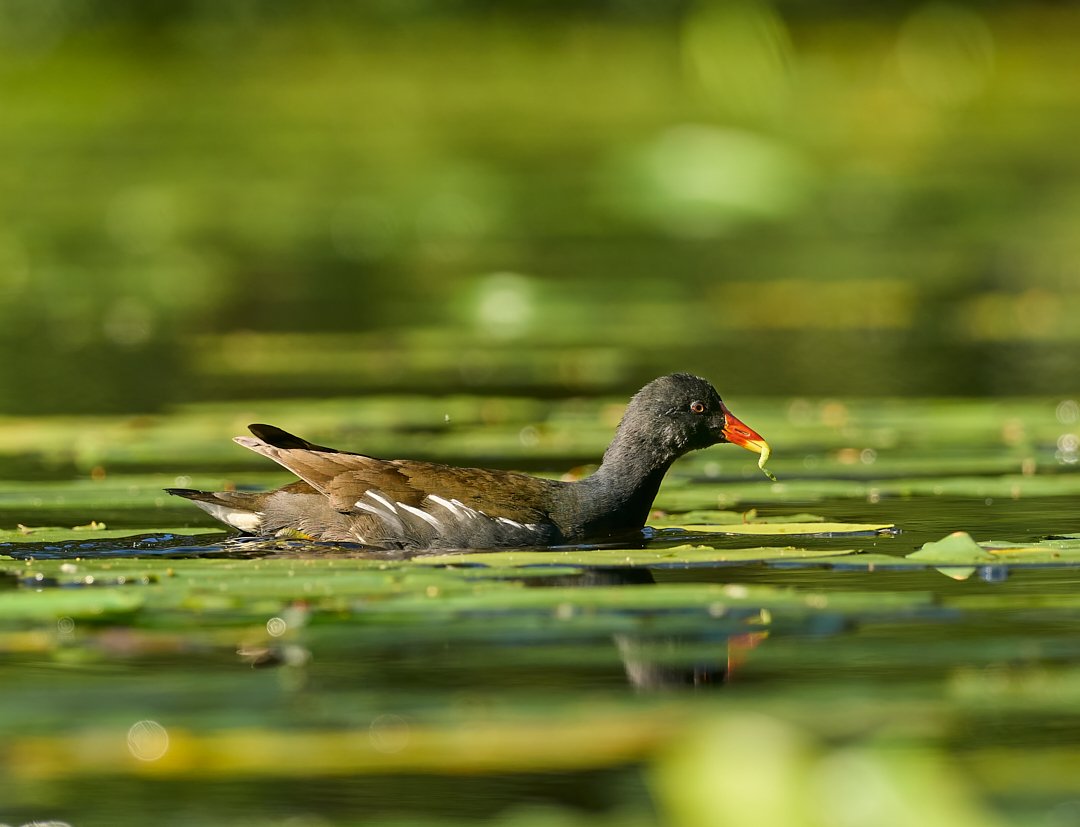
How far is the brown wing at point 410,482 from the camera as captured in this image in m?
6.95

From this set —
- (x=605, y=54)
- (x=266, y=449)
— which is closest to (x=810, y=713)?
(x=266, y=449)

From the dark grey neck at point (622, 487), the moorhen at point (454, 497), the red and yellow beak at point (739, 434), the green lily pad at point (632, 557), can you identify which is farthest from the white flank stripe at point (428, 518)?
the red and yellow beak at point (739, 434)

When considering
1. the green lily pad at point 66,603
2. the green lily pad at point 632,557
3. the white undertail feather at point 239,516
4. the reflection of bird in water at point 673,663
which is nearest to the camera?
the reflection of bird in water at point 673,663

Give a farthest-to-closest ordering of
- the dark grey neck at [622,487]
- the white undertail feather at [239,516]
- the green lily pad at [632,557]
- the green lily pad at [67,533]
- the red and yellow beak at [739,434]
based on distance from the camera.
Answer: the red and yellow beak at [739,434], the dark grey neck at [622,487], the white undertail feather at [239,516], the green lily pad at [67,533], the green lily pad at [632,557]

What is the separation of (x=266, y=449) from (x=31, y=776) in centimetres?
309

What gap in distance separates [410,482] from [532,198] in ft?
46.6

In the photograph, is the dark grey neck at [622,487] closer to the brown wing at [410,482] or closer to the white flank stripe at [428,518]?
the brown wing at [410,482]

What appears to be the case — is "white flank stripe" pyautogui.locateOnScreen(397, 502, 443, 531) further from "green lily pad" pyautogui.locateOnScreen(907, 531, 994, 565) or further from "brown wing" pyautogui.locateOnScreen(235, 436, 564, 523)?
"green lily pad" pyautogui.locateOnScreen(907, 531, 994, 565)

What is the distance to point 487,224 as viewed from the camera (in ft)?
65.9

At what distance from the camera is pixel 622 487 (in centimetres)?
732

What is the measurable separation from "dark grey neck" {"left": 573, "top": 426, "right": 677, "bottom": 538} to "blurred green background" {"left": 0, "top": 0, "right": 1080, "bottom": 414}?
372cm

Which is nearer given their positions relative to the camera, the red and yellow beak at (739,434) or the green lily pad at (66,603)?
the green lily pad at (66,603)

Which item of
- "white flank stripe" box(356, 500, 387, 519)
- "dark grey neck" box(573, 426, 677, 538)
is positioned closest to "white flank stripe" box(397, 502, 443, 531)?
"white flank stripe" box(356, 500, 387, 519)

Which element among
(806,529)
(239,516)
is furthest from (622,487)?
(239,516)
